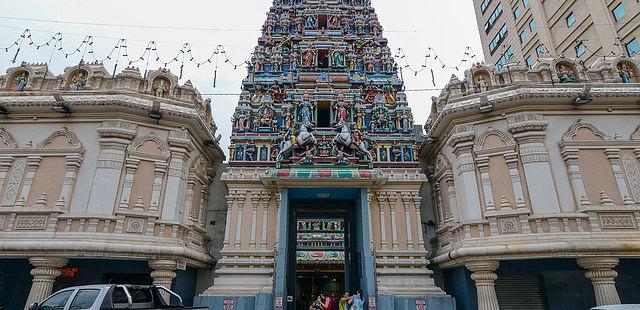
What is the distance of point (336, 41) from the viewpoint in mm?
21156

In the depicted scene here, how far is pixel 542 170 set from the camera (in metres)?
13.6

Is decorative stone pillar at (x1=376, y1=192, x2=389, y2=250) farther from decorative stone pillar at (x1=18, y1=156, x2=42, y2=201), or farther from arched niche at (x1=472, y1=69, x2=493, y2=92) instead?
decorative stone pillar at (x1=18, y1=156, x2=42, y2=201)

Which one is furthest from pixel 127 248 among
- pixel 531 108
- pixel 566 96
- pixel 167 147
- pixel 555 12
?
pixel 555 12

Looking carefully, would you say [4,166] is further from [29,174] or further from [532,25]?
[532,25]

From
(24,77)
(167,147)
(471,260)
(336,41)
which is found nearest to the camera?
(471,260)

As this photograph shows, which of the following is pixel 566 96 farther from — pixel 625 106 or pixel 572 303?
pixel 572 303

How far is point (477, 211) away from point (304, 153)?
783 centimetres

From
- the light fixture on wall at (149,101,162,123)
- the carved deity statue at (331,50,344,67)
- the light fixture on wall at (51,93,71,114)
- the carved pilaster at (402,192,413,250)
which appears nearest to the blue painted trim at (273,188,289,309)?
the carved pilaster at (402,192,413,250)

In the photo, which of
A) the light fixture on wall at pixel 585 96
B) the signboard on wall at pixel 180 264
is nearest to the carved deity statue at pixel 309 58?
the signboard on wall at pixel 180 264

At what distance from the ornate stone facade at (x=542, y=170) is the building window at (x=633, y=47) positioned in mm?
8038

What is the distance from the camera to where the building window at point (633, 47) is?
21.5 metres

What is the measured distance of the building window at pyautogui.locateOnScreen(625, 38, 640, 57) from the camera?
2146 cm

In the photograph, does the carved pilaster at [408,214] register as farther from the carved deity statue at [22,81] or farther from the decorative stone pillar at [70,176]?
the carved deity statue at [22,81]

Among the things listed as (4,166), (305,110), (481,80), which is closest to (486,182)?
(481,80)
